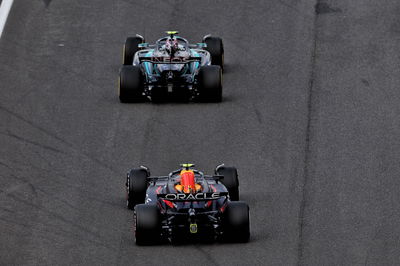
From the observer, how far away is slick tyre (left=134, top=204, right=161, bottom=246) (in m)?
33.0

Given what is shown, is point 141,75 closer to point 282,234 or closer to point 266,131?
point 266,131

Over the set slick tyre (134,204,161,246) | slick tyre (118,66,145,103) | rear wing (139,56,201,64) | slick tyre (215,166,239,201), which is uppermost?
rear wing (139,56,201,64)

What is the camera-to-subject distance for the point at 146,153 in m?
39.2

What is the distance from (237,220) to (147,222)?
1.93 meters

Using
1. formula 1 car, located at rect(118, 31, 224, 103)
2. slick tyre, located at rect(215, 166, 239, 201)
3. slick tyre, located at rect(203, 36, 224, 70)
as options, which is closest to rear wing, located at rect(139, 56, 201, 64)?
formula 1 car, located at rect(118, 31, 224, 103)

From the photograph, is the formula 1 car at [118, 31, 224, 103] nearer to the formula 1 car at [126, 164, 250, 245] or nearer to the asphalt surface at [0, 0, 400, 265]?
the asphalt surface at [0, 0, 400, 265]

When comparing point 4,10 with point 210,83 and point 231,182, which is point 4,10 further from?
point 231,182

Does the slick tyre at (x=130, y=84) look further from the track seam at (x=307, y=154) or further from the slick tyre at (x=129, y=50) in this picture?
the track seam at (x=307, y=154)

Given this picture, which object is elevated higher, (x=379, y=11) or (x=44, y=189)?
(x=379, y=11)

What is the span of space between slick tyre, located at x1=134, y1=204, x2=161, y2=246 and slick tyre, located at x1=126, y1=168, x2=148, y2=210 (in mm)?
1962

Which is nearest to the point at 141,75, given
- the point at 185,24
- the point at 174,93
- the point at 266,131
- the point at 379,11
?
the point at 174,93

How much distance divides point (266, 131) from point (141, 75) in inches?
150

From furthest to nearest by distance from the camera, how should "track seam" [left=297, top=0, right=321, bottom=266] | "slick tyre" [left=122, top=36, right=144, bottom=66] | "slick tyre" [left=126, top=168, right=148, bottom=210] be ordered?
"slick tyre" [left=122, top=36, right=144, bottom=66] → "slick tyre" [left=126, top=168, right=148, bottom=210] → "track seam" [left=297, top=0, right=321, bottom=266]

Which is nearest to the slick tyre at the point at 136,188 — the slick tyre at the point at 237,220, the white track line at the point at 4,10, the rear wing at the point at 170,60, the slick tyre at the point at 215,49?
the slick tyre at the point at 237,220
